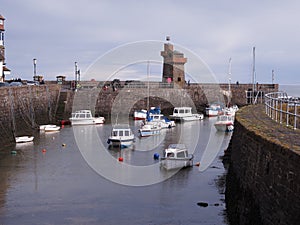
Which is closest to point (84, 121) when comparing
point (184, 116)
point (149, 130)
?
point (149, 130)

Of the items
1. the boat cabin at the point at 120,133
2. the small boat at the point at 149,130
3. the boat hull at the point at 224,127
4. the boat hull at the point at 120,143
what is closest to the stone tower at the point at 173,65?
the boat hull at the point at 224,127

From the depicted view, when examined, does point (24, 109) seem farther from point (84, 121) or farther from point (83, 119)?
point (84, 121)

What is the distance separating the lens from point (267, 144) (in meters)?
9.67

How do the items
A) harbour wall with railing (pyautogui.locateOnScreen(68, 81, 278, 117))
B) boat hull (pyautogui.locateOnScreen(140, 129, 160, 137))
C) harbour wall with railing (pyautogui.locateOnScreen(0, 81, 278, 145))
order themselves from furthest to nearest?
harbour wall with railing (pyautogui.locateOnScreen(68, 81, 278, 117)), harbour wall with railing (pyautogui.locateOnScreen(0, 81, 278, 145)), boat hull (pyautogui.locateOnScreen(140, 129, 160, 137))

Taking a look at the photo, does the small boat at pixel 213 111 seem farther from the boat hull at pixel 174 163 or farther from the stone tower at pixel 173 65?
the boat hull at pixel 174 163

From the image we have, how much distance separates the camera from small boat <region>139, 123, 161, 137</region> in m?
36.1

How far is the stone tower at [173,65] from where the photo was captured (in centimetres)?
6606

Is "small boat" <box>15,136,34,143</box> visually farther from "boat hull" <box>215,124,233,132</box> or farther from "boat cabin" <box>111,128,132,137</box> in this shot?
"boat hull" <box>215,124,233,132</box>

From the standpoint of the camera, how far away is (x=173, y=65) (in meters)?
66.4

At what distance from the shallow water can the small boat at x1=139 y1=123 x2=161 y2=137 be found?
149 inches

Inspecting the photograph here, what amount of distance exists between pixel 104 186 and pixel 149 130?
1726 centimetres

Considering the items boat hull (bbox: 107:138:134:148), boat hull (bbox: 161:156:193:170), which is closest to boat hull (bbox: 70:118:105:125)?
boat hull (bbox: 107:138:134:148)

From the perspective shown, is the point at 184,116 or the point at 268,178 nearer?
the point at 268,178

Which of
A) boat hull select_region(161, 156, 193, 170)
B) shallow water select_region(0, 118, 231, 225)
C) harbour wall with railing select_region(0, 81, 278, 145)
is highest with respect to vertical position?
harbour wall with railing select_region(0, 81, 278, 145)
